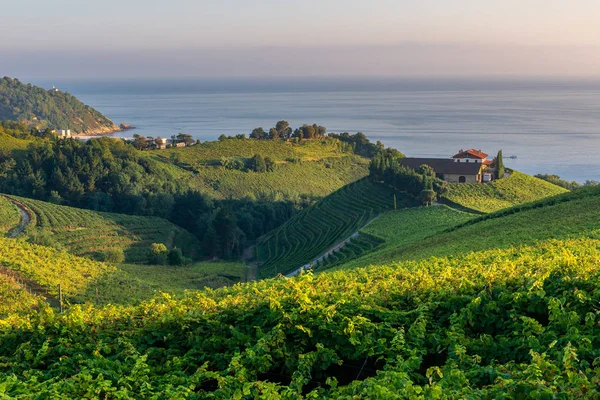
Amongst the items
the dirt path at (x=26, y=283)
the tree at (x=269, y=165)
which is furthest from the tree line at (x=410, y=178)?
the dirt path at (x=26, y=283)

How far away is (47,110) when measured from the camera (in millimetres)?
172000

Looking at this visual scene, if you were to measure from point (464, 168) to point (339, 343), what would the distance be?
1881 inches

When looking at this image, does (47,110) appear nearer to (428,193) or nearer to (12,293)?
(428,193)

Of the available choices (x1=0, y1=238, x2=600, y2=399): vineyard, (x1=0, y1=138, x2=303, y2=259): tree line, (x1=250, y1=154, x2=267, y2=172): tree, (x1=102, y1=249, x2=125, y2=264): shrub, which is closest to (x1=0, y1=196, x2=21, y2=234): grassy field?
(x1=102, y1=249, x2=125, y2=264): shrub

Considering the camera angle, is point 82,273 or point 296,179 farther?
point 296,179

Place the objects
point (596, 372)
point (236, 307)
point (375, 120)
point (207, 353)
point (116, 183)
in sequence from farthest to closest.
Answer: point (375, 120)
point (116, 183)
point (236, 307)
point (207, 353)
point (596, 372)

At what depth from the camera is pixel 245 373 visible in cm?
560

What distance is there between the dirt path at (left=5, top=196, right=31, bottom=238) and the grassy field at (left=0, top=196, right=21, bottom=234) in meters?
0.32

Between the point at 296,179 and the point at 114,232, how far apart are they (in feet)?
105

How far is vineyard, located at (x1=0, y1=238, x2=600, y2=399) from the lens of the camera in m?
5.02

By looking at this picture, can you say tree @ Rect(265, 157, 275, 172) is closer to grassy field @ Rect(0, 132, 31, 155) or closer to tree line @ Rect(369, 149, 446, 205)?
tree line @ Rect(369, 149, 446, 205)

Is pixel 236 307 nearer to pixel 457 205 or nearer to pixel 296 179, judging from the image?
pixel 457 205

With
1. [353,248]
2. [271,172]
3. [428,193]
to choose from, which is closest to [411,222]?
[353,248]

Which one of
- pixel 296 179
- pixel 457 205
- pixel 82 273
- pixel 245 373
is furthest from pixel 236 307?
pixel 296 179
